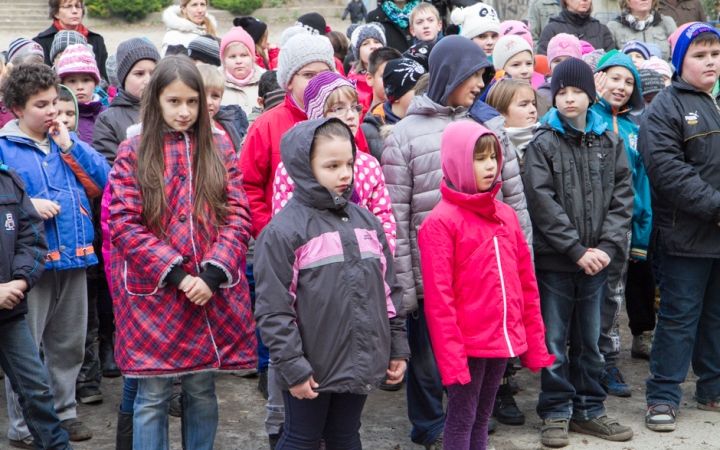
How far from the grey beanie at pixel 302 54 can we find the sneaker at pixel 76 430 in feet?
7.50

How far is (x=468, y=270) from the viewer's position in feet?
13.2

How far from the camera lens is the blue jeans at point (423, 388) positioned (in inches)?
179

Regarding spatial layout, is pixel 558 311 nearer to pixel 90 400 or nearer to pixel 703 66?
pixel 703 66

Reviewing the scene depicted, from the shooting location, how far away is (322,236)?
3.60 metres

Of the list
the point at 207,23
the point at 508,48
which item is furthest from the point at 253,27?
the point at 508,48

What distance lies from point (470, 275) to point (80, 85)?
3249mm

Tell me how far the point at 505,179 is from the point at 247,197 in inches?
55.1

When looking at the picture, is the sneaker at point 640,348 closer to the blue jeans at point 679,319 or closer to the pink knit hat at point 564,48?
the blue jeans at point 679,319

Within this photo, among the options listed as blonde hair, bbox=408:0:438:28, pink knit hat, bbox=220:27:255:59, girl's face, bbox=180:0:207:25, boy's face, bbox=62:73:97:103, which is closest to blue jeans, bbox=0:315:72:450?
boy's face, bbox=62:73:97:103

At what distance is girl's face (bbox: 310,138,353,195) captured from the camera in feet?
12.0

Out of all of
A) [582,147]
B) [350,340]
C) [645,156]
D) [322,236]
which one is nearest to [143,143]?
[322,236]

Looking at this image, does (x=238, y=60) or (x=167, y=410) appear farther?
(x=238, y=60)

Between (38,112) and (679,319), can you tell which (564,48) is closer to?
(679,319)

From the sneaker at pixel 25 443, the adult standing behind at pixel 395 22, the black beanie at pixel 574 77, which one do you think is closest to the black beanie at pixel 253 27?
the adult standing behind at pixel 395 22
